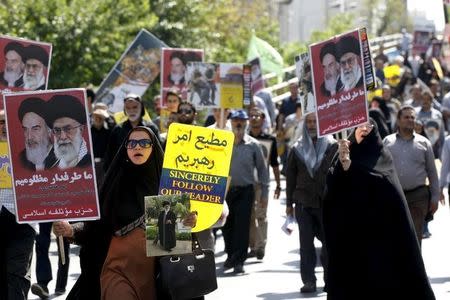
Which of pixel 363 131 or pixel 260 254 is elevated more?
pixel 363 131

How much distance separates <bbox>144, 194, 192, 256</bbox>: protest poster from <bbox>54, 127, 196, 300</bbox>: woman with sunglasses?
0.31 ft

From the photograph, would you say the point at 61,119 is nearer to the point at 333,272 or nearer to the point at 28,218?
the point at 28,218

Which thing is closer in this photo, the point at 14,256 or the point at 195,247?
the point at 195,247

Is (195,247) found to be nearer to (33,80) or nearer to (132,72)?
(33,80)

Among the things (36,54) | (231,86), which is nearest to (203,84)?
(231,86)

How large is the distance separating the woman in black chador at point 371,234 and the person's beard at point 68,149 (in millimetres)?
1885

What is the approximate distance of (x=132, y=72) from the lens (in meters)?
20.5

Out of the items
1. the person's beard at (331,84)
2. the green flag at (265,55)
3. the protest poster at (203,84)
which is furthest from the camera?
the green flag at (265,55)

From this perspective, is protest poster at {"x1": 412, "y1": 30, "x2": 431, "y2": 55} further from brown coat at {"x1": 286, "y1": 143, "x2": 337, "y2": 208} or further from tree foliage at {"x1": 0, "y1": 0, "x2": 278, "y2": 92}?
brown coat at {"x1": 286, "y1": 143, "x2": 337, "y2": 208}

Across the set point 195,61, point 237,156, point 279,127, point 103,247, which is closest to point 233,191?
point 237,156

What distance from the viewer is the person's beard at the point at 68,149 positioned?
9.85 metres

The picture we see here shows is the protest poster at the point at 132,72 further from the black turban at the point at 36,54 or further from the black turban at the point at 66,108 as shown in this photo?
the black turban at the point at 66,108

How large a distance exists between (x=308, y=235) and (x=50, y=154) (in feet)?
14.5

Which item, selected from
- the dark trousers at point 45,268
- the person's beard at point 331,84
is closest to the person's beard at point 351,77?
the person's beard at point 331,84
